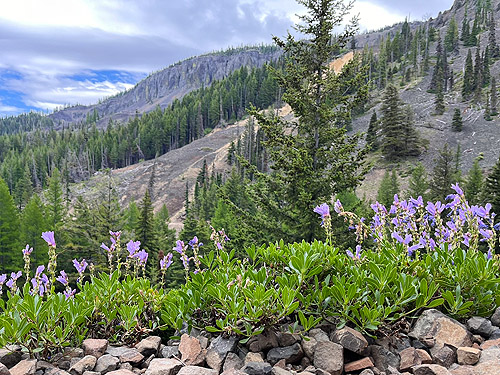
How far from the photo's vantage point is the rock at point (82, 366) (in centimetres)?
231

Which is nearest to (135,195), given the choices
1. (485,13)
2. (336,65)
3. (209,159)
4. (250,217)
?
(209,159)

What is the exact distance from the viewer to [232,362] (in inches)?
92.8

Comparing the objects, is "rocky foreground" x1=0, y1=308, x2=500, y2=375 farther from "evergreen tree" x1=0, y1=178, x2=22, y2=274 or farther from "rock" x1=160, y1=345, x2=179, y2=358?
"evergreen tree" x1=0, y1=178, x2=22, y2=274

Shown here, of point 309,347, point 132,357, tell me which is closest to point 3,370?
point 132,357

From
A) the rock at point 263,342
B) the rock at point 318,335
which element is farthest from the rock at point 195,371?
the rock at point 318,335

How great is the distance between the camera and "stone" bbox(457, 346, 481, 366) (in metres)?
2.37

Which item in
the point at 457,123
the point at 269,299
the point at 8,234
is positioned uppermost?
the point at 457,123

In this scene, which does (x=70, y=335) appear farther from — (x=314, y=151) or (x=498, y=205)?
(x=498, y=205)

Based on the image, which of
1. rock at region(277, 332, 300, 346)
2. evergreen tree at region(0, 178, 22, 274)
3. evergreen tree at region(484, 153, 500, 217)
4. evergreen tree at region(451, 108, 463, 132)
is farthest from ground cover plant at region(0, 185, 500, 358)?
evergreen tree at region(451, 108, 463, 132)

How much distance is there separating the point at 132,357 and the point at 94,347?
0.97ft

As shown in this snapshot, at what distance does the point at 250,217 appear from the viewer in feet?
42.8

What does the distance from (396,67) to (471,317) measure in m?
116

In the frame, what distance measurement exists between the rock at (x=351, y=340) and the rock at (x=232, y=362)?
2.21ft

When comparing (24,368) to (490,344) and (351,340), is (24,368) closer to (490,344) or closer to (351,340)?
(351,340)
